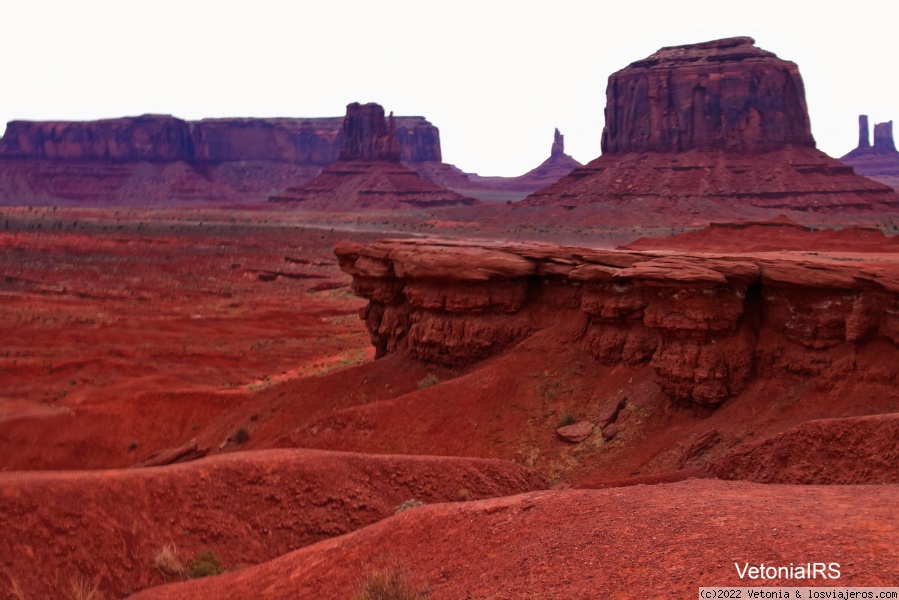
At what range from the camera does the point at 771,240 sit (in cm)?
5006

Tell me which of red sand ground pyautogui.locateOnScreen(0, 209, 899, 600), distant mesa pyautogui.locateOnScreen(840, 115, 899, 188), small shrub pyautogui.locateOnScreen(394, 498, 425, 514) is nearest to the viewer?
red sand ground pyautogui.locateOnScreen(0, 209, 899, 600)

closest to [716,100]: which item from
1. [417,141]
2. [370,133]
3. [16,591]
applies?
[370,133]

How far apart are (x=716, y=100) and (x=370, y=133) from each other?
2538 inches

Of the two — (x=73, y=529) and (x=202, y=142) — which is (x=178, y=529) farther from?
(x=202, y=142)

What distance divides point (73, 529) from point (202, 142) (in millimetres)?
171782

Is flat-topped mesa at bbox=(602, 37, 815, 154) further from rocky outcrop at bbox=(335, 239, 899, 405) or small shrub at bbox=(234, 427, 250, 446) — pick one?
small shrub at bbox=(234, 427, 250, 446)

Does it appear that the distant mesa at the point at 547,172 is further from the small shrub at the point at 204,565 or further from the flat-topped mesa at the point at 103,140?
the small shrub at the point at 204,565

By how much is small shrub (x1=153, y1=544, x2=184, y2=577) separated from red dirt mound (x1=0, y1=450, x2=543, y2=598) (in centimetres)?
6

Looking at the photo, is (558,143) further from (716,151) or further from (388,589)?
(388,589)

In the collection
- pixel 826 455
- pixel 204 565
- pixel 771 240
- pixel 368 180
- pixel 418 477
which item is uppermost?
pixel 368 180

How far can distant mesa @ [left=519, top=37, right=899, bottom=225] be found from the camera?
3349 inches

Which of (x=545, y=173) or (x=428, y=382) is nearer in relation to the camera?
(x=428, y=382)

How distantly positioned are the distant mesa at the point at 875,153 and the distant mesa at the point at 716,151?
76.4 meters

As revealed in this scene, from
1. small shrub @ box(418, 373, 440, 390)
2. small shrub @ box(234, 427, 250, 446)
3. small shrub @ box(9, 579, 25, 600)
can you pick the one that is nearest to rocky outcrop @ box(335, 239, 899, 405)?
small shrub @ box(418, 373, 440, 390)
